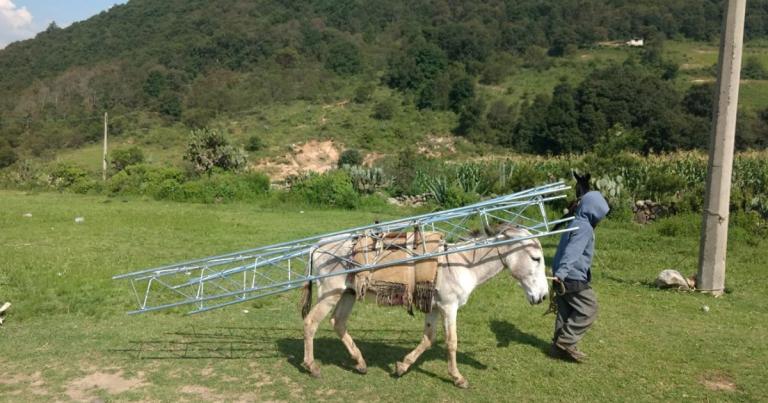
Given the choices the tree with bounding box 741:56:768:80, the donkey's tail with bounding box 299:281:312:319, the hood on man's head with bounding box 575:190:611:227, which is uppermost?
the tree with bounding box 741:56:768:80

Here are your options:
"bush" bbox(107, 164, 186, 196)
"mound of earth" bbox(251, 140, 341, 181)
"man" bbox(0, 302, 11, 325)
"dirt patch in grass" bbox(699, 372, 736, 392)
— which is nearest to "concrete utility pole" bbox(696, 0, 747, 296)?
"dirt patch in grass" bbox(699, 372, 736, 392)

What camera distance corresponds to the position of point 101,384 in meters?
5.75

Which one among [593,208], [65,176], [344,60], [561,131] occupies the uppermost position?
[344,60]

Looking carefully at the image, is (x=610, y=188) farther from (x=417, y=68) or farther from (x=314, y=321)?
(x=417, y=68)

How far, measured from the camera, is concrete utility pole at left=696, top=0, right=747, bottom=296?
29.7 ft

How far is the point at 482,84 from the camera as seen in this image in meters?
68.4

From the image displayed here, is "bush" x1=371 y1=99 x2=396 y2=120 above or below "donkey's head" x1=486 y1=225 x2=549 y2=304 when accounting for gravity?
above

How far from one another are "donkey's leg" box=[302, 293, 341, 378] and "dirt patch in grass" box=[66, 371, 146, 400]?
1641 mm

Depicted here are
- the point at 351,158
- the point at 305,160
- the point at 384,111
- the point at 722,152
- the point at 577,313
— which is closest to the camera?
the point at 577,313

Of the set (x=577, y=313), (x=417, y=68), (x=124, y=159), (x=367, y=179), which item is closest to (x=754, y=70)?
(x=417, y=68)

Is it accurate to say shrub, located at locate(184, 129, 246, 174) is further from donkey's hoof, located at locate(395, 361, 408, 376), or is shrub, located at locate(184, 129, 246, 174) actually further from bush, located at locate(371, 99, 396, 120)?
bush, located at locate(371, 99, 396, 120)

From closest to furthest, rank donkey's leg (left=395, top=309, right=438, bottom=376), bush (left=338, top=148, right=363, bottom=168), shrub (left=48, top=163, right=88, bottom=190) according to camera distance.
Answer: donkey's leg (left=395, top=309, right=438, bottom=376) → shrub (left=48, top=163, right=88, bottom=190) → bush (left=338, top=148, right=363, bottom=168)

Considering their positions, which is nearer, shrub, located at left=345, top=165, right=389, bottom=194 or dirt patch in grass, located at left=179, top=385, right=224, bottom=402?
dirt patch in grass, located at left=179, top=385, right=224, bottom=402

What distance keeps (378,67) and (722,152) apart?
76.8 metres
